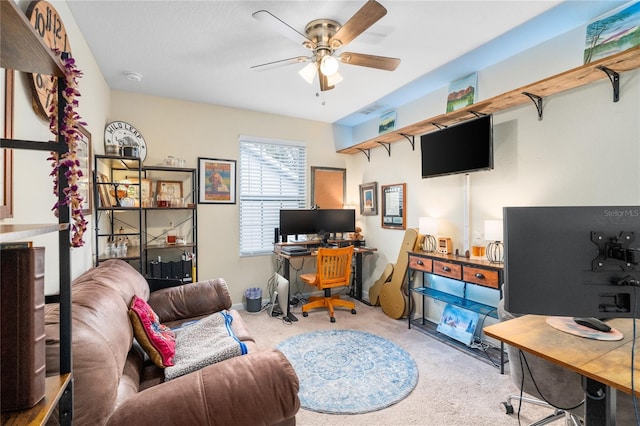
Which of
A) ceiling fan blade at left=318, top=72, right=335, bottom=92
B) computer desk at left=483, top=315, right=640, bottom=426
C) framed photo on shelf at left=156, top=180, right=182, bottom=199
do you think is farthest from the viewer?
framed photo on shelf at left=156, top=180, right=182, bottom=199

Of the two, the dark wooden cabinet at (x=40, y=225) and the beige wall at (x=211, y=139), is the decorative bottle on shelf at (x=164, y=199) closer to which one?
the beige wall at (x=211, y=139)

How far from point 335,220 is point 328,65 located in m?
2.62

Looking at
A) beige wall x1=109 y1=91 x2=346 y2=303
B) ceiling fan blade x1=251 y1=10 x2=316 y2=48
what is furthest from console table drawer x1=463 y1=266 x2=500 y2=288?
beige wall x1=109 y1=91 x2=346 y2=303

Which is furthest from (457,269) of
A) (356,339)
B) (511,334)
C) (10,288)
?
(10,288)

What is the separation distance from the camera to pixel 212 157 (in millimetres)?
3955

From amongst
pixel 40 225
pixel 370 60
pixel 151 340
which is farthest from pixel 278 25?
pixel 151 340

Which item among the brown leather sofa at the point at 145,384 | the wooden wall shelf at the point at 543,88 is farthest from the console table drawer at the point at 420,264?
the brown leather sofa at the point at 145,384

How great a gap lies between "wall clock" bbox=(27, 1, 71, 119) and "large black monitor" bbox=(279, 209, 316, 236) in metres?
2.82

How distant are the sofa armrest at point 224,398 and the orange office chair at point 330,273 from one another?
231cm

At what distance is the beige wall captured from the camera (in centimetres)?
357

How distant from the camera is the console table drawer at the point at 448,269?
9.55 ft

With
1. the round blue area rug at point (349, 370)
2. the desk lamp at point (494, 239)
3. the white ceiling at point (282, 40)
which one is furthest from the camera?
the desk lamp at point (494, 239)

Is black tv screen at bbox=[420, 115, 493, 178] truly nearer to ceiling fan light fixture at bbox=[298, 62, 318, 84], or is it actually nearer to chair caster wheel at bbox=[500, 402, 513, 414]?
ceiling fan light fixture at bbox=[298, 62, 318, 84]

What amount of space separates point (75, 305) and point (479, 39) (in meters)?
3.17
